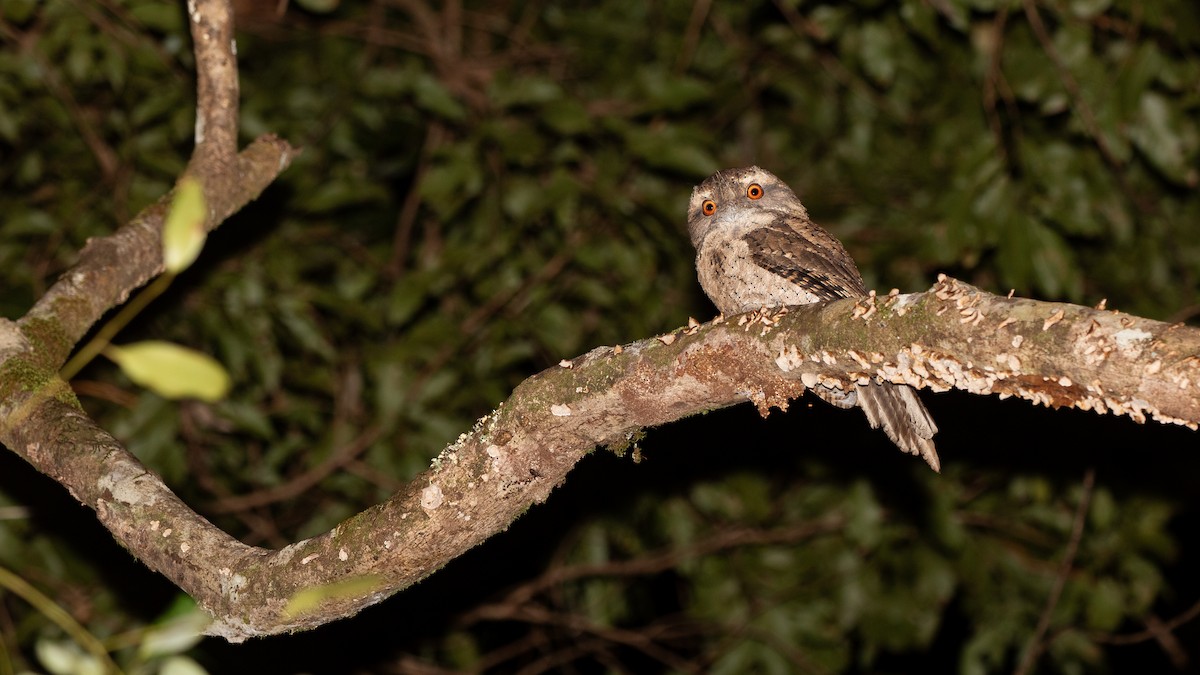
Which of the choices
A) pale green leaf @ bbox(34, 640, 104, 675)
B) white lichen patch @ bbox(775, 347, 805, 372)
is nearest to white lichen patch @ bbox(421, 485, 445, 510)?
white lichen patch @ bbox(775, 347, 805, 372)

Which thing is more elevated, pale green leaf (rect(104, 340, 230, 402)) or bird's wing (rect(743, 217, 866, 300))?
bird's wing (rect(743, 217, 866, 300))

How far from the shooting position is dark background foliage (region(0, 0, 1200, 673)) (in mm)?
4984

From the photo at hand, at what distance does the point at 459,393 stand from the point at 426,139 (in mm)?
1449

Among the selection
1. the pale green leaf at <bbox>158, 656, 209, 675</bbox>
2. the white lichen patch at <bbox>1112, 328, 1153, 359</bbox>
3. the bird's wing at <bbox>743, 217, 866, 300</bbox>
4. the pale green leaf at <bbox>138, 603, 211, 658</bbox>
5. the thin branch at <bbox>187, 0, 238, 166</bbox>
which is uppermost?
the thin branch at <bbox>187, 0, 238, 166</bbox>

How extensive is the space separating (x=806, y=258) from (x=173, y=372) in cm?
305

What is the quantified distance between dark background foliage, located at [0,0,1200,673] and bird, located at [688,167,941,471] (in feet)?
1.61

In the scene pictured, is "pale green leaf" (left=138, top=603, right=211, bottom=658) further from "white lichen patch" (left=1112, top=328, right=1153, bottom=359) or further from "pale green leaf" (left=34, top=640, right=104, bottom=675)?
"white lichen patch" (left=1112, top=328, right=1153, bottom=359)

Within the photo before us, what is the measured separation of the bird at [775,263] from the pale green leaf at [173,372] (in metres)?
2.37

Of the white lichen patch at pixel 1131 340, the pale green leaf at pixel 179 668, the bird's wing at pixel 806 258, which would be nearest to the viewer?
the pale green leaf at pixel 179 668

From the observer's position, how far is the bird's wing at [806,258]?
386 centimetres

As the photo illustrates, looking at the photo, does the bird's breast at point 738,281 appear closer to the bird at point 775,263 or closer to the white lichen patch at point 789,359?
the bird at point 775,263

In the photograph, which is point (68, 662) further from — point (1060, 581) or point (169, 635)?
point (1060, 581)

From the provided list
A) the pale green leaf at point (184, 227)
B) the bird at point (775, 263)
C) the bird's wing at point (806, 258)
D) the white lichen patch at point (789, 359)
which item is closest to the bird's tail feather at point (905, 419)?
the bird at point (775, 263)

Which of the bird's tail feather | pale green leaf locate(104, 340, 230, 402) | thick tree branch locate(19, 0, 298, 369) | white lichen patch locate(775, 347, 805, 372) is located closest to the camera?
pale green leaf locate(104, 340, 230, 402)
